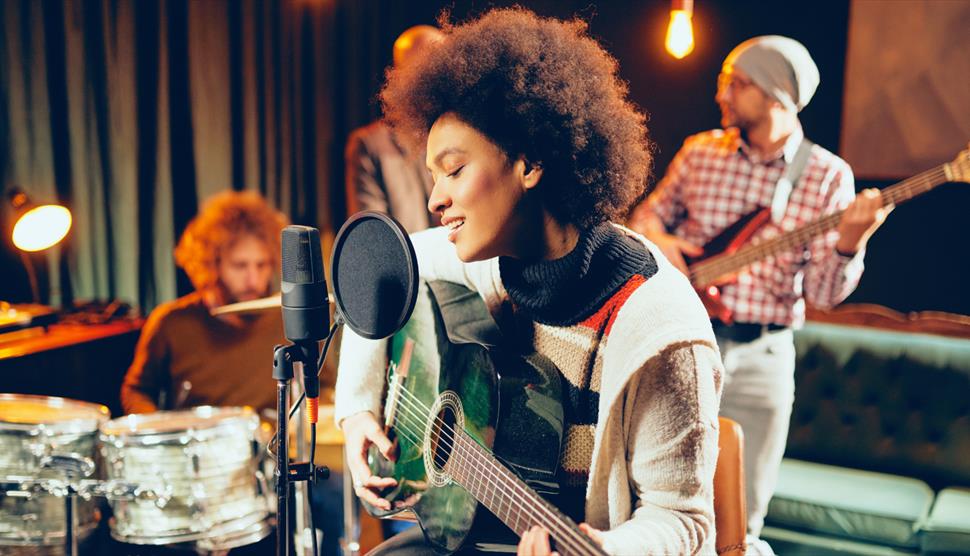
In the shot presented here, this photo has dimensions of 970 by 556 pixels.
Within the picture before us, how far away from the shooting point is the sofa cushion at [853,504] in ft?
11.1

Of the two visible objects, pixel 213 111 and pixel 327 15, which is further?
pixel 327 15

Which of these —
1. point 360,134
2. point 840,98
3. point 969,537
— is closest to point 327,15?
point 360,134

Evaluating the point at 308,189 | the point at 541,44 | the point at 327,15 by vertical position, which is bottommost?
the point at 308,189

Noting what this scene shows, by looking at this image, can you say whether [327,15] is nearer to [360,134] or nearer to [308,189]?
[308,189]

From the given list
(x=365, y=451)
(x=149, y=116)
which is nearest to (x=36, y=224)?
(x=149, y=116)

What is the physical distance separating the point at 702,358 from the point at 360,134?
277 cm

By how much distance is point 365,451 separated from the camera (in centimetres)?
199

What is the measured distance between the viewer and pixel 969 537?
3.24m

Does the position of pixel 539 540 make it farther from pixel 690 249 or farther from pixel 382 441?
pixel 690 249

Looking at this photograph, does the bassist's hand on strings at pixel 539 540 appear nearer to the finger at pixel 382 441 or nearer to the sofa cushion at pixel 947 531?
the finger at pixel 382 441

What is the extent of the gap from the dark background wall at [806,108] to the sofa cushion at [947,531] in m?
1.13

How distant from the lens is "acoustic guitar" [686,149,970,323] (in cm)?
312

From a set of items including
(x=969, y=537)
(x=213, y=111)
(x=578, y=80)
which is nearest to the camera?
(x=578, y=80)

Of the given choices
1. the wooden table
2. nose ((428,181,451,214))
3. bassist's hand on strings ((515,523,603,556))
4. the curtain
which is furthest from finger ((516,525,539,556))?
the curtain
